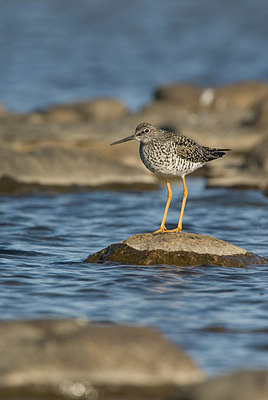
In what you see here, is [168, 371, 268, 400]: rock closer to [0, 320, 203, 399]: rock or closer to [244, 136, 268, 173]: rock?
[0, 320, 203, 399]: rock

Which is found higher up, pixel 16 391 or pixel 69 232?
pixel 69 232

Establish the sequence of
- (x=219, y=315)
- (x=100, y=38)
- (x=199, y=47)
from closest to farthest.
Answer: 1. (x=219, y=315)
2. (x=199, y=47)
3. (x=100, y=38)

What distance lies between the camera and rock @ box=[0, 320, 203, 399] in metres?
4.95

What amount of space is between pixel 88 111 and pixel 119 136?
3559 mm

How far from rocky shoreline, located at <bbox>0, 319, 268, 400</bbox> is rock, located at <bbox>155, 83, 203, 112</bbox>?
690 inches

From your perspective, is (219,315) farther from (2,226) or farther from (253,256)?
(2,226)

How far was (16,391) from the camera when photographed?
4.95m

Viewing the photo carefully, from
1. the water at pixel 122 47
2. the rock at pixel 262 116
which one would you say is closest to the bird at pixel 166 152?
the rock at pixel 262 116

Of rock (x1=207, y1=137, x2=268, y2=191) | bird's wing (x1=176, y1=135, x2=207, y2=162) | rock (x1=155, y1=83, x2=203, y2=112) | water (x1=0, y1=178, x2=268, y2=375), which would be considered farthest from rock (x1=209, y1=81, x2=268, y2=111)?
bird's wing (x1=176, y1=135, x2=207, y2=162)

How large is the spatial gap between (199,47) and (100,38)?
5627 mm

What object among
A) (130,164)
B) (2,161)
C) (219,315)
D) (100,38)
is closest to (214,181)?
(130,164)

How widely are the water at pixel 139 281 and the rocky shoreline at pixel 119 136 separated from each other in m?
1.32

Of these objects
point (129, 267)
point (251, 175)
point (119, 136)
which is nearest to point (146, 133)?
point (129, 267)

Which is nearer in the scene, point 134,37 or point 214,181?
point 214,181
